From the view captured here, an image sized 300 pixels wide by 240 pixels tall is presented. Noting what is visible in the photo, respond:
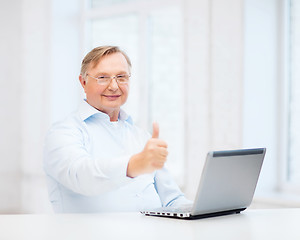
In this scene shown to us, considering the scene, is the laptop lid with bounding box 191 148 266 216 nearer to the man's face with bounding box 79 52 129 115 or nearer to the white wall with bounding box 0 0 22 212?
the man's face with bounding box 79 52 129 115

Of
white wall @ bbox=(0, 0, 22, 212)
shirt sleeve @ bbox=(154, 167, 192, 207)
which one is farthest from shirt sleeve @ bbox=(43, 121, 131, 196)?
white wall @ bbox=(0, 0, 22, 212)

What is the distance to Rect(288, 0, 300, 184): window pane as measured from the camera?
11.2 feet

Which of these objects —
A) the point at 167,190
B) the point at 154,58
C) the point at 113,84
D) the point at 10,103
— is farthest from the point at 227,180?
the point at 10,103

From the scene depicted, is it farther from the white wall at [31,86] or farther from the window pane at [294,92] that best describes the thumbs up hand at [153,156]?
the white wall at [31,86]

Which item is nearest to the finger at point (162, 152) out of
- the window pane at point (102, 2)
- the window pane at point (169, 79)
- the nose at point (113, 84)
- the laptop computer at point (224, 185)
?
the laptop computer at point (224, 185)

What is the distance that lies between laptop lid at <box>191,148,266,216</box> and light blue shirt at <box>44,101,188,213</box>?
0.85 feet

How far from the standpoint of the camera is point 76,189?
178 centimetres

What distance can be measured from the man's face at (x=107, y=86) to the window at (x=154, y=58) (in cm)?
193

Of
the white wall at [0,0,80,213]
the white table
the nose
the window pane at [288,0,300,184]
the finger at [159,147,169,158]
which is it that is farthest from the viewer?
the white wall at [0,0,80,213]

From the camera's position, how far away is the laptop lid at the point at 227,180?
151 cm

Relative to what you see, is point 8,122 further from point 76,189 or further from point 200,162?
point 76,189

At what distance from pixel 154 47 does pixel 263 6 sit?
125 cm

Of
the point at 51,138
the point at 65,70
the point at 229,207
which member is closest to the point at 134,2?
the point at 65,70

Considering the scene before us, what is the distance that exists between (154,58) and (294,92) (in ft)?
4.52
